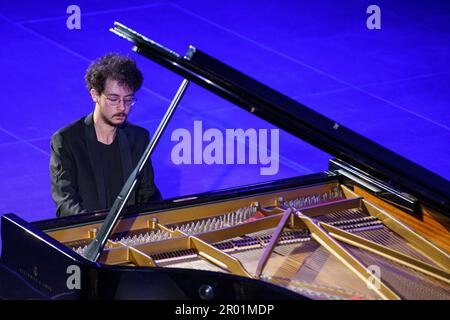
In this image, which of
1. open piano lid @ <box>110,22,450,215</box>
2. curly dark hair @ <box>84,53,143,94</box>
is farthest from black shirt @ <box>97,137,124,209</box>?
open piano lid @ <box>110,22,450,215</box>

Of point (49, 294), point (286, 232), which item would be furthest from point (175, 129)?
point (49, 294)

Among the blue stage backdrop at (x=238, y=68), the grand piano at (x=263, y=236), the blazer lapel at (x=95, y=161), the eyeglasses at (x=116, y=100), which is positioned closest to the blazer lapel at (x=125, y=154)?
the blazer lapel at (x=95, y=161)

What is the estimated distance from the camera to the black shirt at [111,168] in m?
4.64

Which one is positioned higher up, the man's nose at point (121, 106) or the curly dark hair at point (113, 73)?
the curly dark hair at point (113, 73)

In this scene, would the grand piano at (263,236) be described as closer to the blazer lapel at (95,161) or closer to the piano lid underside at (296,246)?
the piano lid underside at (296,246)

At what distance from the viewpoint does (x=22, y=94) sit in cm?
739

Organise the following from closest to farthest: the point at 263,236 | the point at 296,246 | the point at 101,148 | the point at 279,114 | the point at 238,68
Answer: the point at 279,114
the point at 296,246
the point at 263,236
the point at 101,148
the point at 238,68

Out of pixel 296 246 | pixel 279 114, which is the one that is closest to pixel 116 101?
pixel 296 246

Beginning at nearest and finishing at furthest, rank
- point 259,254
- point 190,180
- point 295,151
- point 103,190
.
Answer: point 259,254
point 103,190
point 190,180
point 295,151

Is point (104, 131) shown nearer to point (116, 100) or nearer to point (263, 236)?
point (116, 100)

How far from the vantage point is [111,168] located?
4664 millimetres

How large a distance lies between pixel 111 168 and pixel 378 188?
148 centimetres
